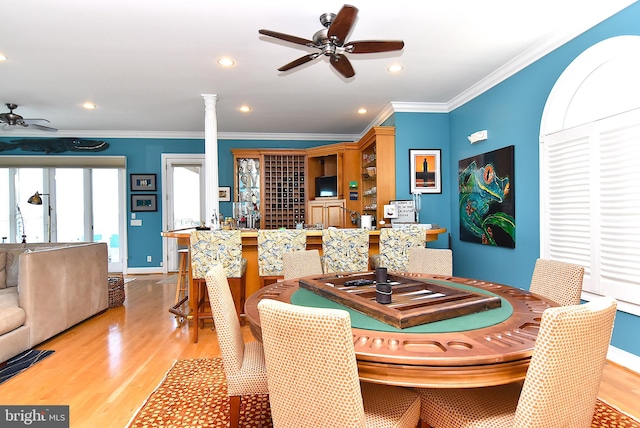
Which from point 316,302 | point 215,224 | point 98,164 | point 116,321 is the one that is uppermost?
point 98,164

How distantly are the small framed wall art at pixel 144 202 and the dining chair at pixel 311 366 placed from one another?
617cm

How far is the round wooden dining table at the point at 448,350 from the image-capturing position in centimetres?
98

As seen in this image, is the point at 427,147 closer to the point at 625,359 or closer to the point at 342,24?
the point at 342,24

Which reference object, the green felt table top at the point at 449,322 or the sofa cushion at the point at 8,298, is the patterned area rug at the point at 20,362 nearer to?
the sofa cushion at the point at 8,298

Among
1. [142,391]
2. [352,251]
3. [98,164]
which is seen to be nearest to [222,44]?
[352,251]

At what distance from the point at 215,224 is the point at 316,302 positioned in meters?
2.73

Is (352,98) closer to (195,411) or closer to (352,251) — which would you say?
(352,251)

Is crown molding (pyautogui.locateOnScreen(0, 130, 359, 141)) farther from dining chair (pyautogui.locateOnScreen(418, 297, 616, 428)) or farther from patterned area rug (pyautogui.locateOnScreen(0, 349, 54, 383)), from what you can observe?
dining chair (pyautogui.locateOnScreen(418, 297, 616, 428))

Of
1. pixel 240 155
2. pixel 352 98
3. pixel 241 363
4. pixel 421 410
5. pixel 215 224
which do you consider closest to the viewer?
pixel 421 410

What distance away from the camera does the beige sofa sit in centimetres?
272

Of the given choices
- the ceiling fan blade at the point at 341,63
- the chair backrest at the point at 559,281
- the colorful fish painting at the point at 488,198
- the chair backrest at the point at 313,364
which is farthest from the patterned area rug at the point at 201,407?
the ceiling fan blade at the point at 341,63

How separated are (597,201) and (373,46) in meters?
2.10

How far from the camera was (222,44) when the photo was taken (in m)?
2.96

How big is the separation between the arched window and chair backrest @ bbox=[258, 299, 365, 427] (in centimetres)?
253
